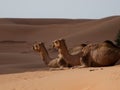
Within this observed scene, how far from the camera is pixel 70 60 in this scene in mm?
13875

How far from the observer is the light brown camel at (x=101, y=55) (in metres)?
13.3

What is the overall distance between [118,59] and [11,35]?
38.0 m

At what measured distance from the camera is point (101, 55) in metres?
13.4

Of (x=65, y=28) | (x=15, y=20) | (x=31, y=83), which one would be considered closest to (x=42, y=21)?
(x=15, y=20)

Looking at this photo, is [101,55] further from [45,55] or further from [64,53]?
[45,55]

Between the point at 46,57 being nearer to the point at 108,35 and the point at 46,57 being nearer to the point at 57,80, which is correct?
the point at 57,80

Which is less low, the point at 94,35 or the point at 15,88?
the point at 15,88

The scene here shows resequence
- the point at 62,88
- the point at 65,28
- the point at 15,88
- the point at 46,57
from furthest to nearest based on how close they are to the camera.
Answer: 1. the point at 65,28
2. the point at 46,57
3. the point at 15,88
4. the point at 62,88

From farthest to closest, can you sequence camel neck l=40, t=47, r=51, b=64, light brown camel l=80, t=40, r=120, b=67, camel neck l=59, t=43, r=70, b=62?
1. camel neck l=40, t=47, r=51, b=64
2. camel neck l=59, t=43, r=70, b=62
3. light brown camel l=80, t=40, r=120, b=67

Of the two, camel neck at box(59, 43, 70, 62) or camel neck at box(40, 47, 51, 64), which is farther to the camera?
camel neck at box(40, 47, 51, 64)

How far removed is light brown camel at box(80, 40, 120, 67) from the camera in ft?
43.8

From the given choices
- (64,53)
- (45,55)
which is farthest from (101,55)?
(45,55)

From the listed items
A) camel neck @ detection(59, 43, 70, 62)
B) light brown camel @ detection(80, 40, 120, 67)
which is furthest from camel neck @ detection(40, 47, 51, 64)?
light brown camel @ detection(80, 40, 120, 67)

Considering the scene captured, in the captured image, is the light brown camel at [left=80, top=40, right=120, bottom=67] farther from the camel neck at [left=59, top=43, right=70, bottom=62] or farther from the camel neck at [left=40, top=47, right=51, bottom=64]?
the camel neck at [left=40, top=47, right=51, bottom=64]
